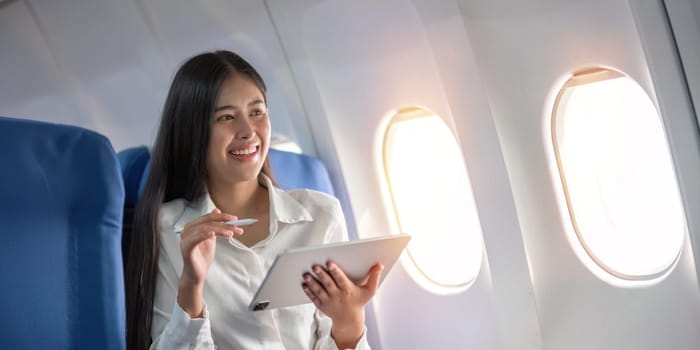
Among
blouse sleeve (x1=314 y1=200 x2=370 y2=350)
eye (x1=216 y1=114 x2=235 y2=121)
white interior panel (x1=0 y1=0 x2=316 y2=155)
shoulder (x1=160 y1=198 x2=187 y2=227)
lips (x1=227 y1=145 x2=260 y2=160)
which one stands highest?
white interior panel (x1=0 y1=0 x2=316 y2=155)

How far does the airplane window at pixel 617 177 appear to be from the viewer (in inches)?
141

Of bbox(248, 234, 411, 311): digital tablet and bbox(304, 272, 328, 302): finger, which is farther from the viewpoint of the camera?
bbox(304, 272, 328, 302): finger

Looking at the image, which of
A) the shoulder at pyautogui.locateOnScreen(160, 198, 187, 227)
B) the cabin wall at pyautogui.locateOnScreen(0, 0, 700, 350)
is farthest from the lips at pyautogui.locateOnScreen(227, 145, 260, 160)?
the cabin wall at pyautogui.locateOnScreen(0, 0, 700, 350)

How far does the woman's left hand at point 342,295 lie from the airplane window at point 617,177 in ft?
3.72

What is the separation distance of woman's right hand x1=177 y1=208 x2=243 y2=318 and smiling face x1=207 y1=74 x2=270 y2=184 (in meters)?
0.42

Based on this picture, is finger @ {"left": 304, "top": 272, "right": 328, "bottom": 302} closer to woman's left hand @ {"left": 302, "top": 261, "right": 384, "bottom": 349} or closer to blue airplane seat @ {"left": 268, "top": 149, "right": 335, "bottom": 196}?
woman's left hand @ {"left": 302, "top": 261, "right": 384, "bottom": 349}

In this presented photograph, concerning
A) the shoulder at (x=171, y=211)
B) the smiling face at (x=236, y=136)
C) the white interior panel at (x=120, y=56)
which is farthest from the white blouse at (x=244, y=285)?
the white interior panel at (x=120, y=56)

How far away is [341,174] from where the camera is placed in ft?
14.2

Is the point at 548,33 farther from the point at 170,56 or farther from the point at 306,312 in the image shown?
the point at 170,56

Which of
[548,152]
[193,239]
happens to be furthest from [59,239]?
[548,152]

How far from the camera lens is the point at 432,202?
439cm

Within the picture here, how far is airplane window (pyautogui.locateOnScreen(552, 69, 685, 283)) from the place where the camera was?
357 cm

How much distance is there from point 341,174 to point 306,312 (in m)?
1.25

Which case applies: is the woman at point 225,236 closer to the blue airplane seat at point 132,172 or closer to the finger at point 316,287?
the finger at point 316,287
